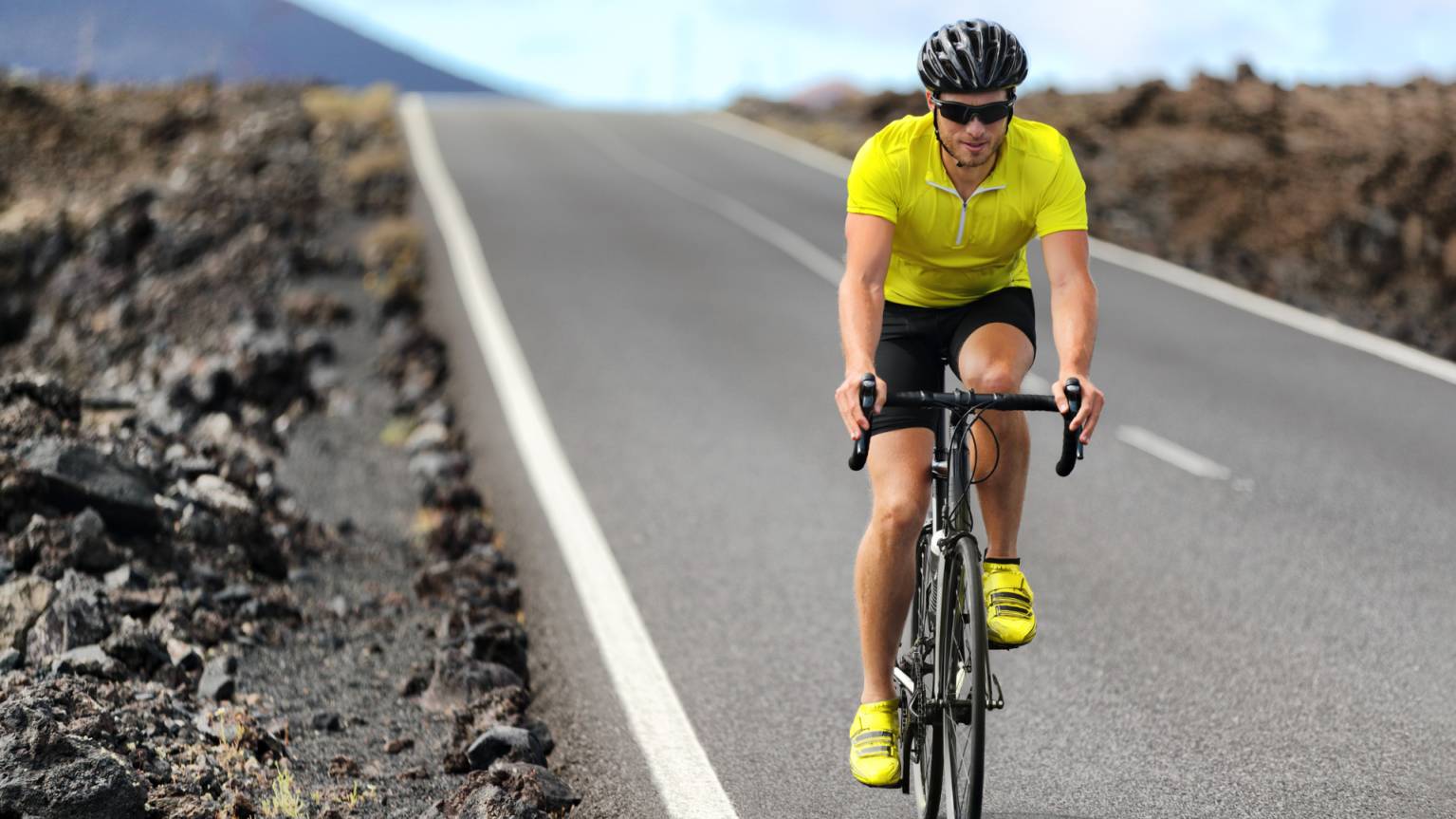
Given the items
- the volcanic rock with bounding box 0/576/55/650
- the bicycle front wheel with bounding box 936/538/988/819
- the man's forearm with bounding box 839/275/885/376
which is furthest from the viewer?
the volcanic rock with bounding box 0/576/55/650

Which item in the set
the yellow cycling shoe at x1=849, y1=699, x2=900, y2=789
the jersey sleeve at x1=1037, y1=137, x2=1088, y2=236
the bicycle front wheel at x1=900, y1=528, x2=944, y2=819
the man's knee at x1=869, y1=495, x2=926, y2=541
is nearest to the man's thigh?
the jersey sleeve at x1=1037, y1=137, x2=1088, y2=236

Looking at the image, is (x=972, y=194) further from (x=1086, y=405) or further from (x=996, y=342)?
(x=1086, y=405)

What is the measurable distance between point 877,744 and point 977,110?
187 centimetres

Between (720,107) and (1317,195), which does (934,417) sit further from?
(720,107)

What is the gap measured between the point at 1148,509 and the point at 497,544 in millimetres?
3478

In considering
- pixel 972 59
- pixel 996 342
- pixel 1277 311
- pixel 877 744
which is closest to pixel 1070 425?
pixel 996 342

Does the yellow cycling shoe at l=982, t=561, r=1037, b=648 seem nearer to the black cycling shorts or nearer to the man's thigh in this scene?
the man's thigh

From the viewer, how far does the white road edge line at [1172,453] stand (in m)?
8.66

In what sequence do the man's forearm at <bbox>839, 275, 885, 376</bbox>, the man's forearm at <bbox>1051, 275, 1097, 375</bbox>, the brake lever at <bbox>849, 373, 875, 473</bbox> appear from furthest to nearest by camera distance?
the man's forearm at <bbox>839, 275, 885, 376</bbox> < the man's forearm at <bbox>1051, 275, 1097, 375</bbox> < the brake lever at <bbox>849, 373, 875, 473</bbox>

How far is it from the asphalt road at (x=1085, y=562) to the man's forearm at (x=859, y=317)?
1.43m

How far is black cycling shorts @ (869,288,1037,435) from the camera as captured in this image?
4473 mm

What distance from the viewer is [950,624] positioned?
3.89 m

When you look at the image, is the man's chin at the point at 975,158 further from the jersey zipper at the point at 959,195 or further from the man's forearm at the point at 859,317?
the man's forearm at the point at 859,317

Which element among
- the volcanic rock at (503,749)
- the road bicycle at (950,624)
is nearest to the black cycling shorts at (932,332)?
the road bicycle at (950,624)
